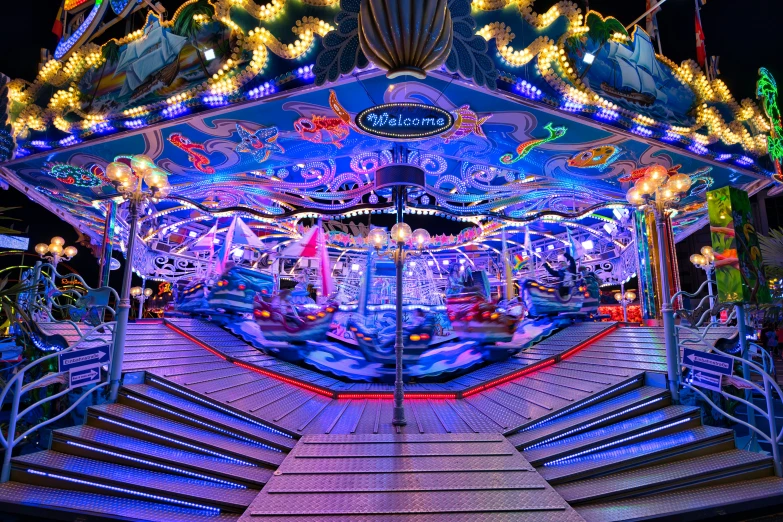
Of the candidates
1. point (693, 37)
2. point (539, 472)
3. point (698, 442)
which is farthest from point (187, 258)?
point (693, 37)

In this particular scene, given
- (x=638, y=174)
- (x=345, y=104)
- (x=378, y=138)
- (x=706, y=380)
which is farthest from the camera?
(x=638, y=174)

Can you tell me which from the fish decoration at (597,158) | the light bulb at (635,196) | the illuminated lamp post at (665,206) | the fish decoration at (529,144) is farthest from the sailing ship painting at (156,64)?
the fish decoration at (597,158)

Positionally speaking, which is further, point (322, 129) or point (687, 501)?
point (322, 129)

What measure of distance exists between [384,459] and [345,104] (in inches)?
266

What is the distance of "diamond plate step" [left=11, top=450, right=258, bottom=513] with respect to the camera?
13.3 ft

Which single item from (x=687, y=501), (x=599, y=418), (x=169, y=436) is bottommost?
(x=687, y=501)

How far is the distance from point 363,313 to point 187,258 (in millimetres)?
10358

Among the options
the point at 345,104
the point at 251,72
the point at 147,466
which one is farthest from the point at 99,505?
the point at 345,104

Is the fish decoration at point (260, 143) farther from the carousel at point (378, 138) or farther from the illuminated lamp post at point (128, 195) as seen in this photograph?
the illuminated lamp post at point (128, 195)

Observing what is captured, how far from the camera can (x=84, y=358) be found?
4984 millimetres

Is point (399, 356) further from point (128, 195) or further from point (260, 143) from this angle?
point (260, 143)

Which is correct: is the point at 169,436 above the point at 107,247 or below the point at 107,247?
below

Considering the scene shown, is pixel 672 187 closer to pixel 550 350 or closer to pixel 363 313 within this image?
pixel 550 350

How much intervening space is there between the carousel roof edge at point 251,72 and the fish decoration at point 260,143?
1.68 m
